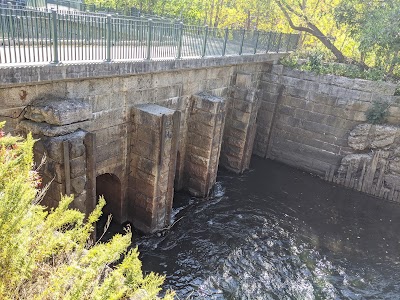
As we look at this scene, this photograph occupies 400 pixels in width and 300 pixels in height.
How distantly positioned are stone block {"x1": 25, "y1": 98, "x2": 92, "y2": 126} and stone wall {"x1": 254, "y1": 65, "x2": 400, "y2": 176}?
10.1m

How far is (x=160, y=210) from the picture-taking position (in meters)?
11.4

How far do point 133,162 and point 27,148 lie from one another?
262 inches

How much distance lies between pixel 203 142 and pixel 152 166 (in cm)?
335

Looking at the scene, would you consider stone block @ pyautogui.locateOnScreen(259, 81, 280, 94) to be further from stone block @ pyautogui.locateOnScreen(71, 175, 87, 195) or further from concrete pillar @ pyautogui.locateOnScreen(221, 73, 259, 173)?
stone block @ pyautogui.locateOnScreen(71, 175, 87, 195)

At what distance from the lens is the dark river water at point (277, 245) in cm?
992

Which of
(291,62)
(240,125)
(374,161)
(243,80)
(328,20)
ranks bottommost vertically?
(374,161)

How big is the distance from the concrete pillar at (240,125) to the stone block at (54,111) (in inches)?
350

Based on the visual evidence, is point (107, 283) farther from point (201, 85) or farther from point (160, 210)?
point (201, 85)

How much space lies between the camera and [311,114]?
57.3ft

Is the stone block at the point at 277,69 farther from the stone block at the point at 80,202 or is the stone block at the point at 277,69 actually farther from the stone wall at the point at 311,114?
the stone block at the point at 80,202

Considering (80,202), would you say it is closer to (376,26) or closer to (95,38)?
(95,38)

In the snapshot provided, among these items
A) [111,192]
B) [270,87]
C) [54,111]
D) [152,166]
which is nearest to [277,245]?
[152,166]

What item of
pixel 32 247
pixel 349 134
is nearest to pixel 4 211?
pixel 32 247

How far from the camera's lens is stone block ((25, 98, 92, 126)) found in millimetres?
7624
